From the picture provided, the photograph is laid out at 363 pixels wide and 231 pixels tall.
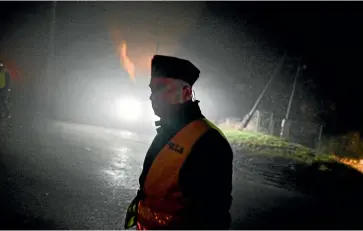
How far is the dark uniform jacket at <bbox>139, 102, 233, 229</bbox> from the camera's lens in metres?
1.68

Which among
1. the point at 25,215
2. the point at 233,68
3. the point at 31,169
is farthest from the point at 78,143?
the point at 233,68

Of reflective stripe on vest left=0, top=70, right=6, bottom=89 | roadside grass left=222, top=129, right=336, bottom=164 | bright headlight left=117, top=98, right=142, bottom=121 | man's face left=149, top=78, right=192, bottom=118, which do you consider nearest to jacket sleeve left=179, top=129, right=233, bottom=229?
man's face left=149, top=78, right=192, bottom=118

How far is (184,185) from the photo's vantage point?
176 centimetres

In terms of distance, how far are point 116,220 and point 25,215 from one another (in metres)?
1.48

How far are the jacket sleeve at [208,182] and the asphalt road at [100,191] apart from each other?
3446 mm

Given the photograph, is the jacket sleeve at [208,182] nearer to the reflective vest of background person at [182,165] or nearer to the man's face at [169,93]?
the reflective vest of background person at [182,165]

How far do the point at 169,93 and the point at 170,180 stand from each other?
2.02 ft

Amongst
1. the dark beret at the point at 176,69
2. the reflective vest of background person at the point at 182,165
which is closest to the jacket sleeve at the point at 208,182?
the reflective vest of background person at the point at 182,165

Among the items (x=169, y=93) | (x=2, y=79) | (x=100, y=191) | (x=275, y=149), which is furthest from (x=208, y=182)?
(x=275, y=149)

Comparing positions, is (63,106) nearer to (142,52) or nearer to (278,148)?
(142,52)

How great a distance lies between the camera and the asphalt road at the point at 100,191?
483 cm

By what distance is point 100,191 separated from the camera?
6.37m

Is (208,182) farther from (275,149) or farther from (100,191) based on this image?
(275,149)

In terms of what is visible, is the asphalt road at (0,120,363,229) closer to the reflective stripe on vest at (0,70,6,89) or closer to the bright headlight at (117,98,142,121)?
the reflective stripe on vest at (0,70,6,89)
